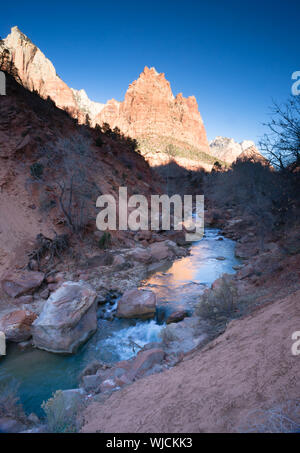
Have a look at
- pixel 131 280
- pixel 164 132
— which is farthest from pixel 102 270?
pixel 164 132

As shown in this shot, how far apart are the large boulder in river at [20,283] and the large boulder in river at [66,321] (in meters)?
2.14

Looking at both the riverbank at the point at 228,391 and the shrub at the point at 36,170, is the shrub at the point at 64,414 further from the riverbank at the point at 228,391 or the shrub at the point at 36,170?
the shrub at the point at 36,170

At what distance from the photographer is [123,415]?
8.14 ft

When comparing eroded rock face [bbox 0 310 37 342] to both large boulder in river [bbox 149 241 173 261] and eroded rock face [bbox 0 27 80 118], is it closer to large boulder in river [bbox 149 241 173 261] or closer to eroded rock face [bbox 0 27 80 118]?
large boulder in river [bbox 149 241 173 261]

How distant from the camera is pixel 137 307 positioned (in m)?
7.20

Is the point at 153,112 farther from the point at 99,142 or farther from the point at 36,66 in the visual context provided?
the point at 99,142

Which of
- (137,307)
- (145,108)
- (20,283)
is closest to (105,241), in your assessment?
(20,283)

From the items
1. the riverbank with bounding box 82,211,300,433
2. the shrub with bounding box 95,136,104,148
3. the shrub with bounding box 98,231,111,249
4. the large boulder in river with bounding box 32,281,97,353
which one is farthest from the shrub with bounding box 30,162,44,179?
the riverbank with bounding box 82,211,300,433

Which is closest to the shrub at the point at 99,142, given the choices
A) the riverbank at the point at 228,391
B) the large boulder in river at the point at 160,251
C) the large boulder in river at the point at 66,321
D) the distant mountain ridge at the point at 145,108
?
the large boulder in river at the point at 160,251

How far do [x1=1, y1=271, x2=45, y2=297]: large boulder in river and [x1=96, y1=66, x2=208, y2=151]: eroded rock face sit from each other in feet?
219

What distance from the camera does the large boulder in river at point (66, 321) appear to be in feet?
18.4

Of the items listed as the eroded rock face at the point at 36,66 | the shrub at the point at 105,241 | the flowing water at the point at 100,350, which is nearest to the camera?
the flowing water at the point at 100,350

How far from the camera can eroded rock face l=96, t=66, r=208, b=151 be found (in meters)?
74.1

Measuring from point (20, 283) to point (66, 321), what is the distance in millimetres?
3256
